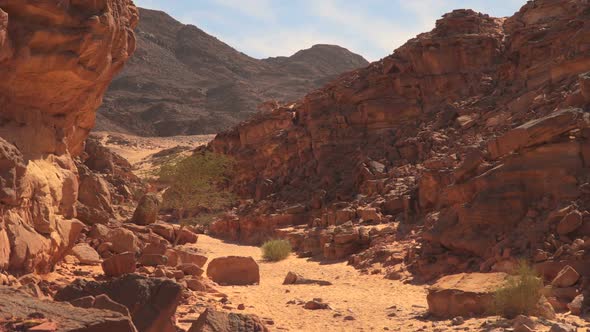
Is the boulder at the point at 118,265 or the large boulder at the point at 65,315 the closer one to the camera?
the large boulder at the point at 65,315

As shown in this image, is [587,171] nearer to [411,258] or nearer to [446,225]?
[446,225]

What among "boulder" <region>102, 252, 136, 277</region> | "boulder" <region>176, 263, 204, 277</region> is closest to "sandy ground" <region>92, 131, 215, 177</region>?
"boulder" <region>176, 263, 204, 277</region>

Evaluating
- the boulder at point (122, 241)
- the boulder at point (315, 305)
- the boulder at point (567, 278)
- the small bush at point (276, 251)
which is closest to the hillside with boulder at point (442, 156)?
the boulder at point (567, 278)

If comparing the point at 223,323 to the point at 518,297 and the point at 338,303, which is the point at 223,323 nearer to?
the point at 518,297

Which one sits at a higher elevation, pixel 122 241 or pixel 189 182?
pixel 189 182

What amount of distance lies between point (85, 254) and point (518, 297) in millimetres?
8019

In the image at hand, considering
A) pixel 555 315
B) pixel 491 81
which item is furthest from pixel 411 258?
pixel 491 81

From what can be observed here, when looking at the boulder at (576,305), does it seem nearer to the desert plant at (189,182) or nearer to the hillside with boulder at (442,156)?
the hillside with boulder at (442,156)

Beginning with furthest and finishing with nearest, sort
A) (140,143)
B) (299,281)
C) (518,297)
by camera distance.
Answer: (140,143) → (299,281) → (518,297)

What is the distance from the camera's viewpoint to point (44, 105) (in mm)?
11016

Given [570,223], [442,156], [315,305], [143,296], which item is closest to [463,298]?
[315,305]

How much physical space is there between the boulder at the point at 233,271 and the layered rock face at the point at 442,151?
4.19 meters

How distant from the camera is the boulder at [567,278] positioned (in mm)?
10344

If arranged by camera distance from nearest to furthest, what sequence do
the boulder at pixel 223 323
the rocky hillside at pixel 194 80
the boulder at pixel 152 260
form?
the boulder at pixel 223 323 < the boulder at pixel 152 260 < the rocky hillside at pixel 194 80
